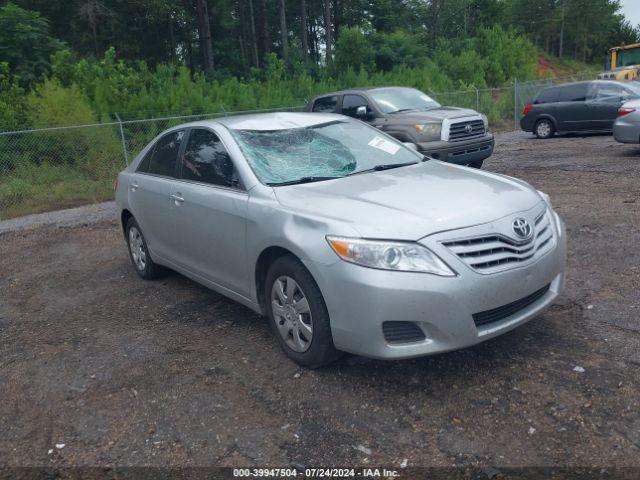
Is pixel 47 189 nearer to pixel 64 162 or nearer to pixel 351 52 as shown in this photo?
pixel 64 162

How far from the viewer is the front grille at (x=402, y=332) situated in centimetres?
337

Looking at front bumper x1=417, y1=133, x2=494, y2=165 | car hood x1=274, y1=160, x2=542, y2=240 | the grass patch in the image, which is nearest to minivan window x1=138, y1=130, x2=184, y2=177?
car hood x1=274, y1=160, x2=542, y2=240

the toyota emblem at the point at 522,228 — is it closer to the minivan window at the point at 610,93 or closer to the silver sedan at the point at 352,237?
the silver sedan at the point at 352,237

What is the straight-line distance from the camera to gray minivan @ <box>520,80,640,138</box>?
15836 millimetres

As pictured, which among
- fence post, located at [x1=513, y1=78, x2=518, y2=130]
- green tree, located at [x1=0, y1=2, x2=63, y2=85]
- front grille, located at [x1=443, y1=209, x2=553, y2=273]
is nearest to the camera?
front grille, located at [x1=443, y1=209, x2=553, y2=273]

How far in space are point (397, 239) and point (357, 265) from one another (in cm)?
27

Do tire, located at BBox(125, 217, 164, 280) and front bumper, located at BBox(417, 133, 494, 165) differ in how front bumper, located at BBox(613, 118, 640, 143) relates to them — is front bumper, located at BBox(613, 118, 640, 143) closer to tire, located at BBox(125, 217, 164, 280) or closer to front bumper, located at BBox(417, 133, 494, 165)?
front bumper, located at BBox(417, 133, 494, 165)

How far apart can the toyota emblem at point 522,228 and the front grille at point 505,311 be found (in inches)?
15.1

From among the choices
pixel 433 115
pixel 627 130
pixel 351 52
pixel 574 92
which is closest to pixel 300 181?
pixel 433 115

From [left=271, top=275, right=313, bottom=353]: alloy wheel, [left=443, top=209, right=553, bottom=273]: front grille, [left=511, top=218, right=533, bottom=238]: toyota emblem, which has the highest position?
[left=511, top=218, right=533, bottom=238]: toyota emblem

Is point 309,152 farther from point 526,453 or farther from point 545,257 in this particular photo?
point 526,453

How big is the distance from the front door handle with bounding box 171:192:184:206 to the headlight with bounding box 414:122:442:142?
605 cm

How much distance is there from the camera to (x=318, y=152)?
473cm

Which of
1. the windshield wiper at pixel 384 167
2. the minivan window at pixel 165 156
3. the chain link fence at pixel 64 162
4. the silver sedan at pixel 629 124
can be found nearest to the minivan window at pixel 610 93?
the silver sedan at pixel 629 124
